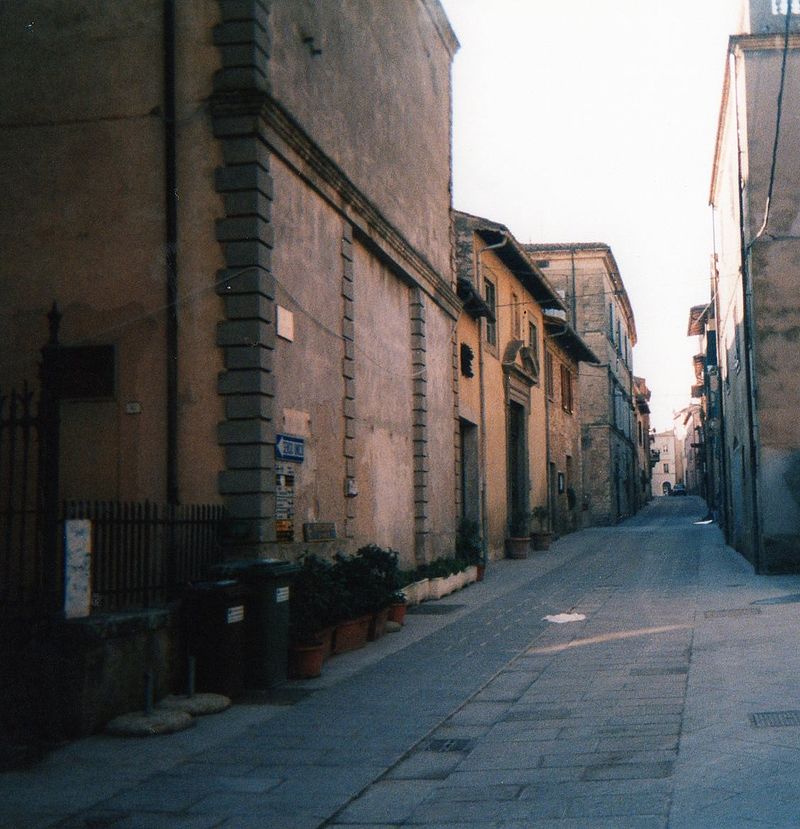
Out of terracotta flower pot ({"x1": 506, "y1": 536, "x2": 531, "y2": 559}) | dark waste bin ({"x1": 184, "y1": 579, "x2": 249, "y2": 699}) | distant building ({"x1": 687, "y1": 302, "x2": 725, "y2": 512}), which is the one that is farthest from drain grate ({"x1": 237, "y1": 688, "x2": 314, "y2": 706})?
distant building ({"x1": 687, "y1": 302, "x2": 725, "y2": 512})

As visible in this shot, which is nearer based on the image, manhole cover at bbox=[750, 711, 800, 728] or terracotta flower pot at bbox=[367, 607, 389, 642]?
manhole cover at bbox=[750, 711, 800, 728]

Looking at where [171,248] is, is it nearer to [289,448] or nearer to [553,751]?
[289,448]

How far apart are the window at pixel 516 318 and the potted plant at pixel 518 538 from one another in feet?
14.5

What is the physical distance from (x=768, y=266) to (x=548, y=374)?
14.0 metres

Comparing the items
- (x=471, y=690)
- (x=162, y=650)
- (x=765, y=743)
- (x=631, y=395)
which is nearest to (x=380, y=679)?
(x=471, y=690)

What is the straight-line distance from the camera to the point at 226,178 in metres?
10.3

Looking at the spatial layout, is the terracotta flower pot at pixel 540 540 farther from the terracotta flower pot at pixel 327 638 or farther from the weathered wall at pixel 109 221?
the weathered wall at pixel 109 221

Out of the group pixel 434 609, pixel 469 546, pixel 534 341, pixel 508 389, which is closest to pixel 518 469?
pixel 508 389

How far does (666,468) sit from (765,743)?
426 ft

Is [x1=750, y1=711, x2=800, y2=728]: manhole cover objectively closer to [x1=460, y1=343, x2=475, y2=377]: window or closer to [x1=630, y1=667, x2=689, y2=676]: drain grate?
[x1=630, y1=667, x2=689, y2=676]: drain grate

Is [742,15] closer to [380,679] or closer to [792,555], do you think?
[792,555]

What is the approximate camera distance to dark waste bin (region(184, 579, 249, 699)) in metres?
8.63

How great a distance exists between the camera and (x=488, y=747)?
6973 millimetres

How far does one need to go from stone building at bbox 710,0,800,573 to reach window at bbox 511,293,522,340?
7.69 m
